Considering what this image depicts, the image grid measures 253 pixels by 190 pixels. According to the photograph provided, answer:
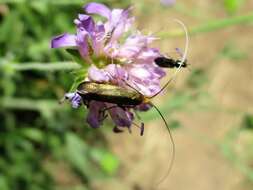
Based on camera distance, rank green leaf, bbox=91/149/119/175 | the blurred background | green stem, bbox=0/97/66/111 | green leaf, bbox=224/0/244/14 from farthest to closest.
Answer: green leaf, bbox=91/149/119/175
green stem, bbox=0/97/66/111
the blurred background
green leaf, bbox=224/0/244/14

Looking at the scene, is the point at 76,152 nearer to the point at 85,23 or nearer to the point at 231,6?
the point at 231,6

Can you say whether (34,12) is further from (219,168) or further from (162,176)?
(219,168)

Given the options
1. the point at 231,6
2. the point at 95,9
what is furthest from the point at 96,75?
the point at 231,6

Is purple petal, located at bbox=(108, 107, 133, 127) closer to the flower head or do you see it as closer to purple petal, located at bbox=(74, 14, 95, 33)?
the flower head

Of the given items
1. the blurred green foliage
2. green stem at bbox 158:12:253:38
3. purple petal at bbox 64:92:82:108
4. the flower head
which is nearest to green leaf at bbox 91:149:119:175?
the blurred green foliage

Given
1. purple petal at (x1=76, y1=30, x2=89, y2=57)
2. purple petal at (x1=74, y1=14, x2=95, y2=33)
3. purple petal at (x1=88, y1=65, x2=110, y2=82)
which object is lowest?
purple petal at (x1=88, y1=65, x2=110, y2=82)

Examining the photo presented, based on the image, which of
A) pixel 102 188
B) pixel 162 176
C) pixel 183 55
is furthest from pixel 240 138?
pixel 183 55

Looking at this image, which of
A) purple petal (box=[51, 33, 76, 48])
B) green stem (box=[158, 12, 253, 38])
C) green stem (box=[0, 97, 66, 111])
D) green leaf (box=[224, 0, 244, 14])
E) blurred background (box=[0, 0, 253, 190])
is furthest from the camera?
green stem (box=[0, 97, 66, 111])
